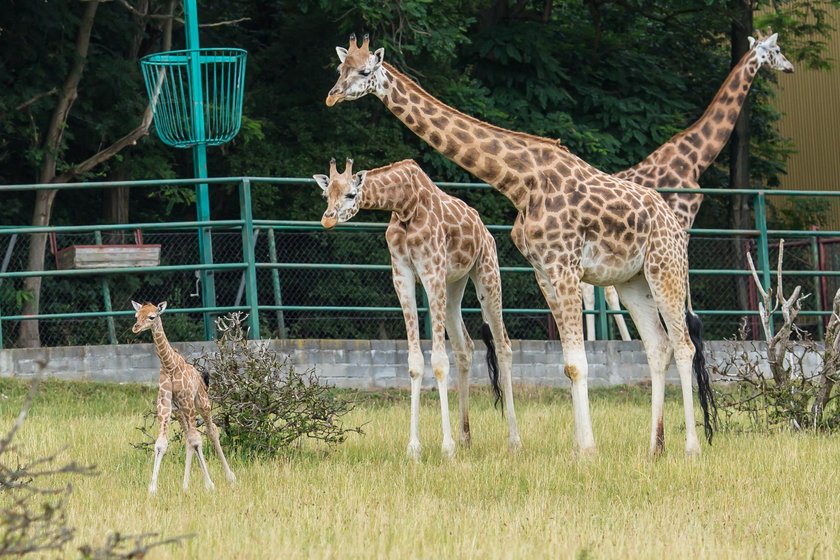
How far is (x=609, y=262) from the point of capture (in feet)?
32.0

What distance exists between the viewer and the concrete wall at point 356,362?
44.6ft

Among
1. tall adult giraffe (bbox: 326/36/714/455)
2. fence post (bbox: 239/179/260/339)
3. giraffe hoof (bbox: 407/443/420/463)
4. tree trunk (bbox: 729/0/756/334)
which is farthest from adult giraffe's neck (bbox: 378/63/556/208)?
tree trunk (bbox: 729/0/756/334)

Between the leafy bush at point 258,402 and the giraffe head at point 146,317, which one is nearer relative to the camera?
the giraffe head at point 146,317

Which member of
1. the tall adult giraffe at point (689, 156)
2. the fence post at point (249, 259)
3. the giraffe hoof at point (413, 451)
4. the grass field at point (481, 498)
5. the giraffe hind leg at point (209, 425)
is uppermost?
the tall adult giraffe at point (689, 156)

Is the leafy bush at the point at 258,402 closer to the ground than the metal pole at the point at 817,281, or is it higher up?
closer to the ground

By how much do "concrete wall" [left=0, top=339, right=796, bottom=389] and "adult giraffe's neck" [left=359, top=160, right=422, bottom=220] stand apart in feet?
10.5

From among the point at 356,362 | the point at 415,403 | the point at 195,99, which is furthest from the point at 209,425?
the point at 195,99

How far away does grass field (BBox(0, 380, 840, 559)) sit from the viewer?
6.41 meters

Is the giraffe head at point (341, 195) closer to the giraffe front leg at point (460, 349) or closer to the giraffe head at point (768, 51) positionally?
the giraffe front leg at point (460, 349)

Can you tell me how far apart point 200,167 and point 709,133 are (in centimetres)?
538

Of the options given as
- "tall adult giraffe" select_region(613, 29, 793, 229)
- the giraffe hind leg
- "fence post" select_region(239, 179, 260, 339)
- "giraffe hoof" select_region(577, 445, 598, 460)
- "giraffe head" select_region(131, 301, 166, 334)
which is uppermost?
"tall adult giraffe" select_region(613, 29, 793, 229)

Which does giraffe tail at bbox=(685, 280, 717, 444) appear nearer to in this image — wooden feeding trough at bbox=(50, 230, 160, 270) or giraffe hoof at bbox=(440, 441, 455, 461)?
giraffe hoof at bbox=(440, 441, 455, 461)

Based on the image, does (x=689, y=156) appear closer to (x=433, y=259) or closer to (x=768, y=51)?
(x=768, y=51)

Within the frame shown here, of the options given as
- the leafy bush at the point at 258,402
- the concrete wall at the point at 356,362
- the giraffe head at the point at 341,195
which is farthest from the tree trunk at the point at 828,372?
the giraffe head at the point at 341,195
